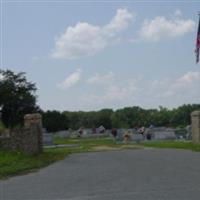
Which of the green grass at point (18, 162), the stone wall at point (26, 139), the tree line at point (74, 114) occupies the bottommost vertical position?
the green grass at point (18, 162)

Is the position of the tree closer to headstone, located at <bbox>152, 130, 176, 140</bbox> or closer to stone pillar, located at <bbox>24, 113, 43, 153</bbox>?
headstone, located at <bbox>152, 130, 176, 140</bbox>

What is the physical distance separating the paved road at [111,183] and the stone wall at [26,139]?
6275 millimetres

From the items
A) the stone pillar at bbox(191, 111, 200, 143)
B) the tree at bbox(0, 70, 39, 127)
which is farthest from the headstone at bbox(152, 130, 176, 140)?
the tree at bbox(0, 70, 39, 127)

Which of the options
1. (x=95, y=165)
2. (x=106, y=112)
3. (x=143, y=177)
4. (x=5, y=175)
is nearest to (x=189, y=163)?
(x=95, y=165)

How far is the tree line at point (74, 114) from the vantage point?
3290 inches

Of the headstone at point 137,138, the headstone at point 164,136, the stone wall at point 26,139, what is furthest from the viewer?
the headstone at point 164,136

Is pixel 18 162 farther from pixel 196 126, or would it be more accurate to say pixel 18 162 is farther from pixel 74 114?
pixel 74 114

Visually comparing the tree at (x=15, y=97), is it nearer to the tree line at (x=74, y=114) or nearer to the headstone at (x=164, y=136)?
the tree line at (x=74, y=114)

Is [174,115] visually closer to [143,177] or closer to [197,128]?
[197,128]

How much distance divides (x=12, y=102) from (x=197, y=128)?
49.0 meters

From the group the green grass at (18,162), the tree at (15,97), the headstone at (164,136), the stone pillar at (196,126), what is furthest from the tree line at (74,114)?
the green grass at (18,162)

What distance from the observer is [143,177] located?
1614 centimetres

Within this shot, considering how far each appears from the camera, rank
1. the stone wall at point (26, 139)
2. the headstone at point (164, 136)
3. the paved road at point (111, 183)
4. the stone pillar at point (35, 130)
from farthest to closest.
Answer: the headstone at point (164, 136)
the stone pillar at point (35, 130)
the stone wall at point (26, 139)
the paved road at point (111, 183)

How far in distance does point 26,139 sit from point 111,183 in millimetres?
12641
